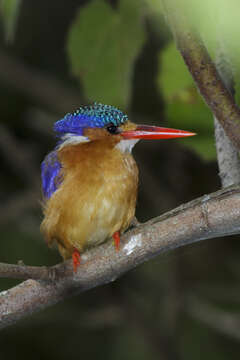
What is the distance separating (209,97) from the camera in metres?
0.99

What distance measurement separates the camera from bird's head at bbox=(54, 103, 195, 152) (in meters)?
1.85

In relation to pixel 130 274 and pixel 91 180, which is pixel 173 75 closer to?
pixel 91 180

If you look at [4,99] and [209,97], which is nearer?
[209,97]

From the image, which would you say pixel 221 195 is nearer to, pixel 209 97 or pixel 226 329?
pixel 209 97

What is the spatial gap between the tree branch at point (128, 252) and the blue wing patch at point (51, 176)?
44 centimetres

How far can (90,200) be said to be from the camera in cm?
170

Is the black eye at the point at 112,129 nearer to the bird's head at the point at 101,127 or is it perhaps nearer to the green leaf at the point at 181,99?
the bird's head at the point at 101,127

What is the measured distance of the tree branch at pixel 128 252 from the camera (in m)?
1.12

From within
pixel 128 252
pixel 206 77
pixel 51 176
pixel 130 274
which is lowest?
pixel 128 252

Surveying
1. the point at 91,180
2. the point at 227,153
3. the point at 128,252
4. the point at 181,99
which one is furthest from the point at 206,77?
the point at 91,180

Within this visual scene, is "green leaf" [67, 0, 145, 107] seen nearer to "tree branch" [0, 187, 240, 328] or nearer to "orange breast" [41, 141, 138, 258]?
"orange breast" [41, 141, 138, 258]

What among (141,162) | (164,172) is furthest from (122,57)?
(164,172)

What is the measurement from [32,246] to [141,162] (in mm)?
810

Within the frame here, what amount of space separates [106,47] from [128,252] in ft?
2.32
